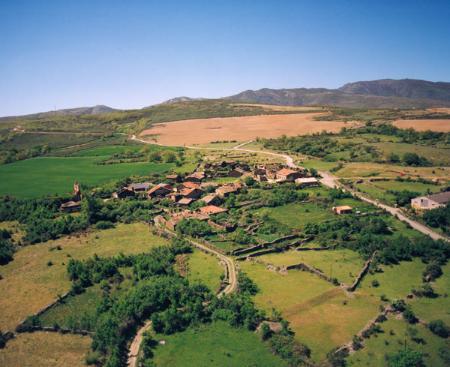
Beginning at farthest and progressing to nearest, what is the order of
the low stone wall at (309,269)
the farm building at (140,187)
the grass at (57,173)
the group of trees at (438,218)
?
the grass at (57,173) → the farm building at (140,187) → the group of trees at (438,218) → the low stone wall at (309,269)

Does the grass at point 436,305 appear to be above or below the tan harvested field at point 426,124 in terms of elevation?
below

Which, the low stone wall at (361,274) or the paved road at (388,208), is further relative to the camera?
the paved road at (388,208)

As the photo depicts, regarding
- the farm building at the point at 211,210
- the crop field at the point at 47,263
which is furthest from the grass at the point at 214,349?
the farm building at the point at 211,210

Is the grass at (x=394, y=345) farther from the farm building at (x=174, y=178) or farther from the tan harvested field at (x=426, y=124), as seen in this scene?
the tan harvested field at (x=426, y=124)

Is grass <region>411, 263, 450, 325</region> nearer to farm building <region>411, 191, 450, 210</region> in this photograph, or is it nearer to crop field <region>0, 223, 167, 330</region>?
farm building <region>411, 191, 450, 210</region>

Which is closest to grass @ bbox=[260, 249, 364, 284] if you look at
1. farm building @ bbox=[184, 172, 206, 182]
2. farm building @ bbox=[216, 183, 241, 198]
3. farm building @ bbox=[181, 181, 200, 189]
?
farm building @ bbox=[216, 183, 241, 198]

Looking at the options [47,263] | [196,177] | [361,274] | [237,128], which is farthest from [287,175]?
[237,128]

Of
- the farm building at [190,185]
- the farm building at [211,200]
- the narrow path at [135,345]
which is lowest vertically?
the narrow path at [135,345]
